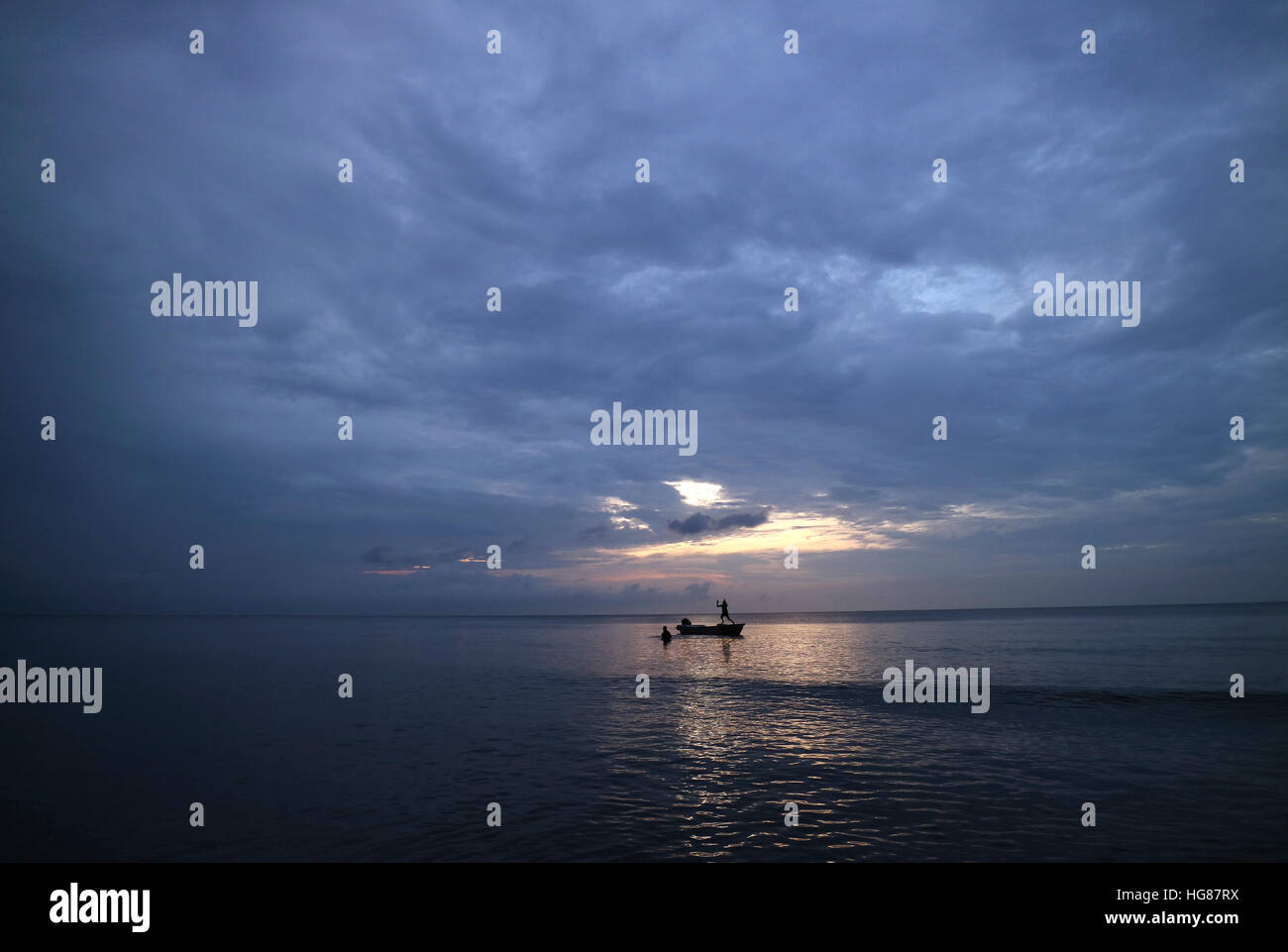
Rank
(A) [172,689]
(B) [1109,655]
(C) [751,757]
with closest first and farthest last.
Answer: (C) [751,757]
(A) [172,689]
(B) [1109,655]

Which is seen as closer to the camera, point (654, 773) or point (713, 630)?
point (654, 773)

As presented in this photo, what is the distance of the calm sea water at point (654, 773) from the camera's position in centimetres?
1434

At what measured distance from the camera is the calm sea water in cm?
1434

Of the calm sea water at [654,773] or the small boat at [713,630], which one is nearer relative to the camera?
the calm sea water at [654,773]

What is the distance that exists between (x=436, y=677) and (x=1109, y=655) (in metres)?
59.1

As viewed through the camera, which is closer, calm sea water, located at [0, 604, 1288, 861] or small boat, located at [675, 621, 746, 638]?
calm sea water, located at [0, 604, 1288, 861]

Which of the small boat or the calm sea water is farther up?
the calm sea water

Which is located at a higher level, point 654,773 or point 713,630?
point 654,773

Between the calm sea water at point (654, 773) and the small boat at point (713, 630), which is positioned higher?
the calm sea water at point (654, 773)

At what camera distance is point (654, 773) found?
2022 cm
